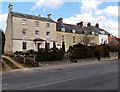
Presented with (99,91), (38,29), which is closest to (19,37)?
(38,29)

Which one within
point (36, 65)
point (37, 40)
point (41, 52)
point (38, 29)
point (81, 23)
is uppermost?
point (81, 23)

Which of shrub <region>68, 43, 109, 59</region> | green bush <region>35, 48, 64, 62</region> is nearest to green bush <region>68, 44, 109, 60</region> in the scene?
shrub <region>68, 43, 109, 59</region>

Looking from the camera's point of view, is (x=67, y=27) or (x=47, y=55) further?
(x=67, y=27)

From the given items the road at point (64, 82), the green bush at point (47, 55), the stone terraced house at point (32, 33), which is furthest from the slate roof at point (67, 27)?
the road at point (64, 82)

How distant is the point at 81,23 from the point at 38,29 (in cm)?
2044

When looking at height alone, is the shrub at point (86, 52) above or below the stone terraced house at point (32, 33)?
below

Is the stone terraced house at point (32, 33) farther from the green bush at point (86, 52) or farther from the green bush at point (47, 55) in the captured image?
the green bush at point (47, 55)

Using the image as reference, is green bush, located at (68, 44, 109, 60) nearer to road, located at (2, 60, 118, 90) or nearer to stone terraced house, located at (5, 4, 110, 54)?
stone terraced house, located at (5, 4, 110, 54)

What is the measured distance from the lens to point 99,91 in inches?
320

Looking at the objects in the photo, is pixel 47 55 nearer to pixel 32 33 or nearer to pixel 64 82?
pixel 64 82

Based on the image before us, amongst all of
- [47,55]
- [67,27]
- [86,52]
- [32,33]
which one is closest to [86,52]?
[86,52]

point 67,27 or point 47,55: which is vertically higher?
point 67,27

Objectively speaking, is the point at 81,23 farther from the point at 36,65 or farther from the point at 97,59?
the point at 36,65

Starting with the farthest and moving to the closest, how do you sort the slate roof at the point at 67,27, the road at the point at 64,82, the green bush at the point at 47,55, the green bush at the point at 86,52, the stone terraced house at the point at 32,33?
the slate roof at the point at 67,27
the stone terraced house at the point at 32,33
the green bush at the point at 86,52
the green bush at the point at 47,55
the road at the point at 64,82
